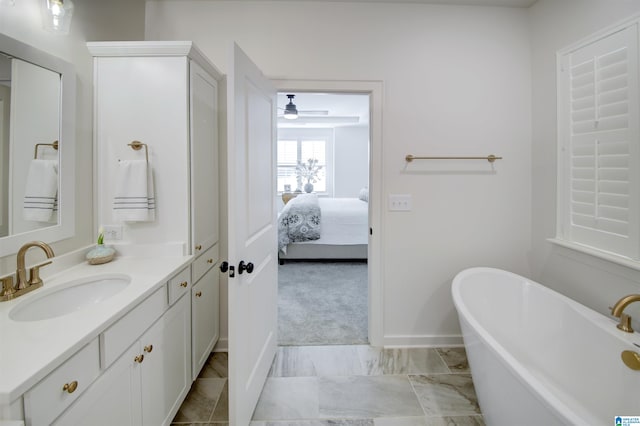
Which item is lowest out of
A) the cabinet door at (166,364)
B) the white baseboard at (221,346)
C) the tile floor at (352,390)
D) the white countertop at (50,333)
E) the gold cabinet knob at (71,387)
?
the tile floor at (352,390)

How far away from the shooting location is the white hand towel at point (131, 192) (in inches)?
68.9

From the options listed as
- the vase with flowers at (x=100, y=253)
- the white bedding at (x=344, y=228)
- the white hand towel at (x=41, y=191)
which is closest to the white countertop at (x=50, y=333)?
the vase with flowers at (x=100, y=253)

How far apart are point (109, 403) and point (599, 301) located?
98.8 inches

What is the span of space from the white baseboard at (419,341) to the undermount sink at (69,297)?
6.13 feet

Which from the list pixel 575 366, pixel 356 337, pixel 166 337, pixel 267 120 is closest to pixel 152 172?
pixel 267 120

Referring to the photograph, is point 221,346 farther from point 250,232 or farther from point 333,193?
point 333,193

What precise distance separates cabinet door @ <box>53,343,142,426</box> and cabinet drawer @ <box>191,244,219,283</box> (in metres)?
0.65

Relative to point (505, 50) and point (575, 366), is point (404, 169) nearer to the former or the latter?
point (505, 50)

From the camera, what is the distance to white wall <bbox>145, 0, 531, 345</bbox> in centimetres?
229

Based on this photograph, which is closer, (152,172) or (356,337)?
(152,172)

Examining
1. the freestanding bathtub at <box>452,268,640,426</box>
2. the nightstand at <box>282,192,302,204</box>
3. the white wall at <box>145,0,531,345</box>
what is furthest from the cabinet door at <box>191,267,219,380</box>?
the nightstand at <box>282,192,302,204</box>

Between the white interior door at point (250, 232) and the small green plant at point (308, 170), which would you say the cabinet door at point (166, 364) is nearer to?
the white interior door at point (250, 232)

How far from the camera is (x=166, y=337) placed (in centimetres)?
155

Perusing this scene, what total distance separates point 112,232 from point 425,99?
7.56 feet
